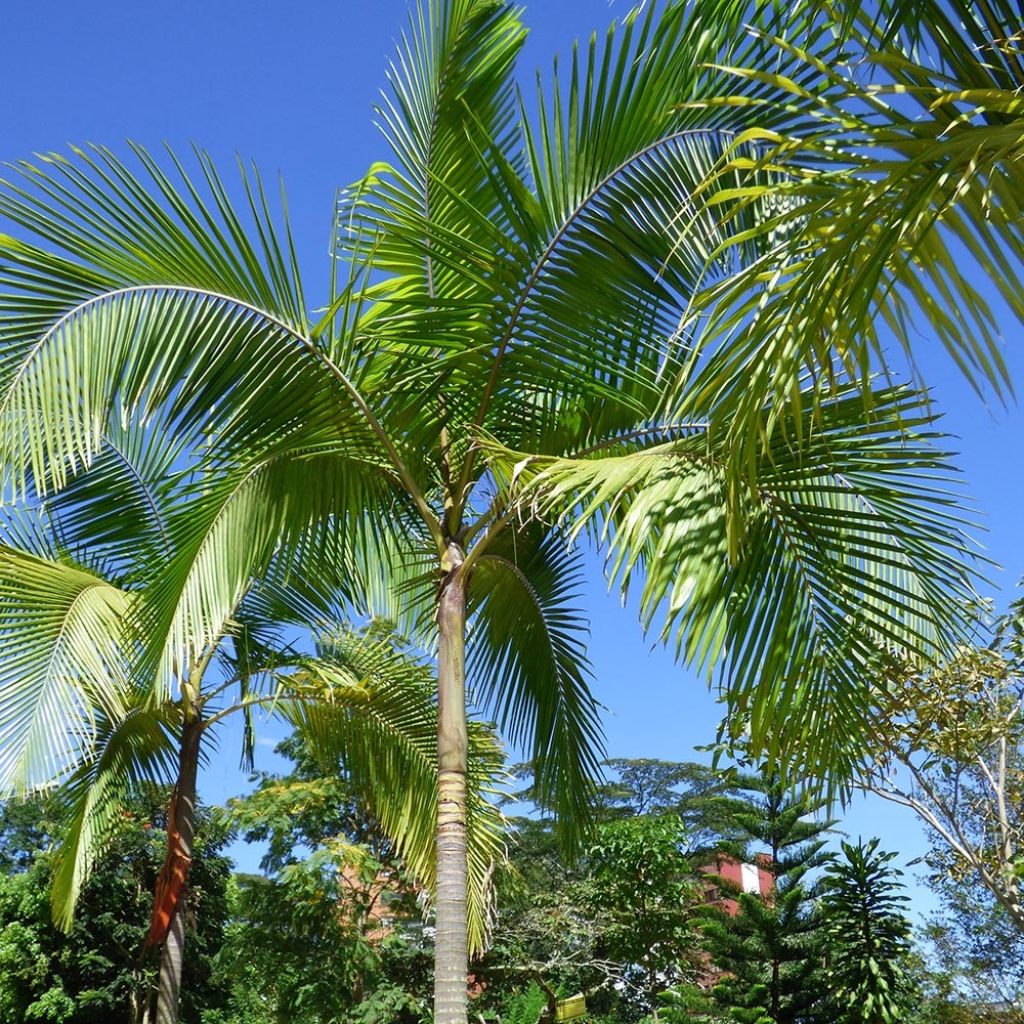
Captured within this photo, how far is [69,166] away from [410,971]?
16235mm

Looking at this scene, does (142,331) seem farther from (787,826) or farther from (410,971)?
(410,971)

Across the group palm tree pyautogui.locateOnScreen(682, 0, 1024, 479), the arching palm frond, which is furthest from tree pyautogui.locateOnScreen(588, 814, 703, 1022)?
palm tree pyautogui.locateOnScreen(682, 0, 1024, 479)

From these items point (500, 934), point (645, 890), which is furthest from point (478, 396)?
point (500, 934)

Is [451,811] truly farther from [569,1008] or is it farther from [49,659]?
[569,1008]

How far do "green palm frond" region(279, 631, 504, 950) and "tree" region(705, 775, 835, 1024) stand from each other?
27.3 ft

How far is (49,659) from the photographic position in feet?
19.0

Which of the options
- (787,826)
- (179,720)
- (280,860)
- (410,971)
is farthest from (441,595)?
(410,971)

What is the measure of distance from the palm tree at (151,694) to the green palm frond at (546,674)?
0.83 metres

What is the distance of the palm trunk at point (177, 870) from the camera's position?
27.5 feet

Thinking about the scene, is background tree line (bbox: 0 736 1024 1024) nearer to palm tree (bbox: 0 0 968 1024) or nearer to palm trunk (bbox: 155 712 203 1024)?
palm trunk (bbox: 155 712 203 1024)

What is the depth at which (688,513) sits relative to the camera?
3471mm

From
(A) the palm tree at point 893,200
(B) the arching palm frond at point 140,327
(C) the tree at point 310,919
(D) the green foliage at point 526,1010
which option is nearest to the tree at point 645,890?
(C) the tree at point 310,919

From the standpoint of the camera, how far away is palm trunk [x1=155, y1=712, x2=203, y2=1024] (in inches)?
330

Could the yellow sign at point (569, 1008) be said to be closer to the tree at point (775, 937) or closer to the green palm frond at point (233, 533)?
the tree at point (775, 937)
